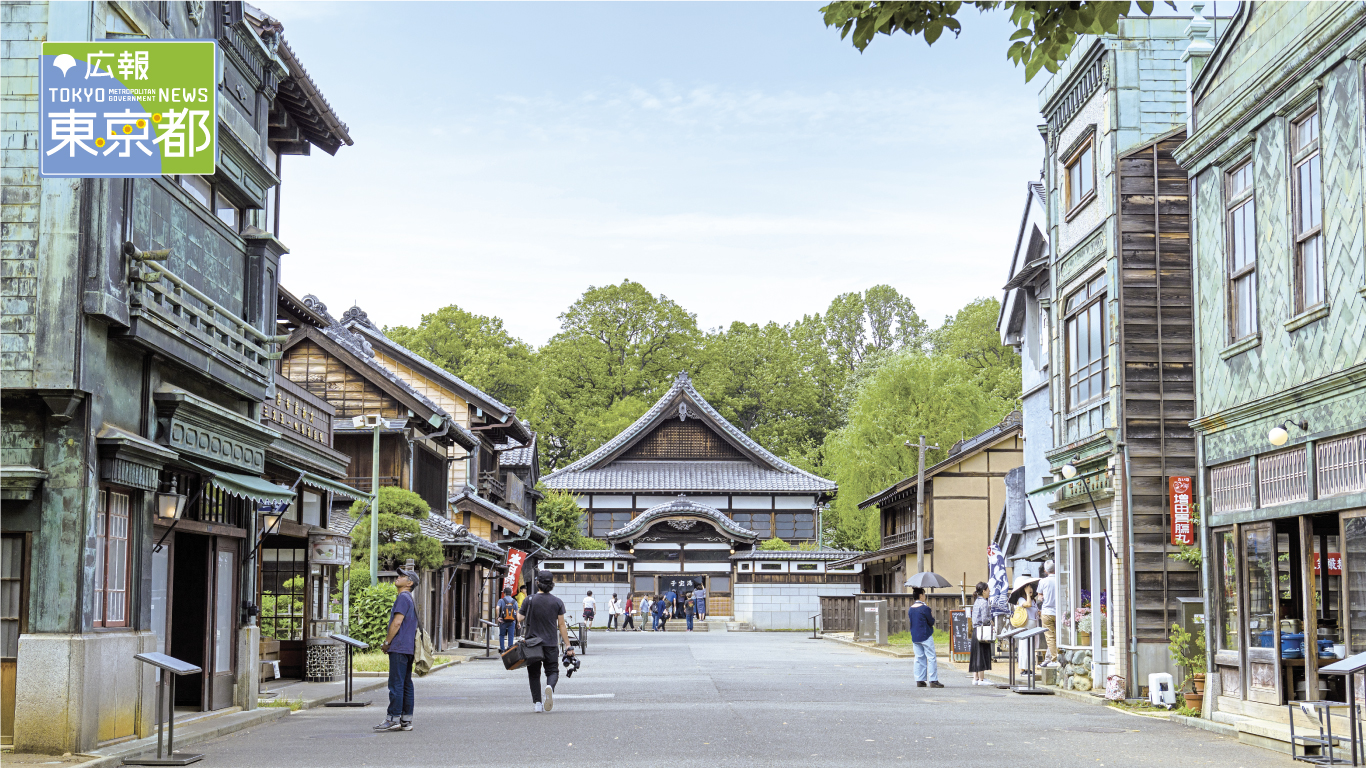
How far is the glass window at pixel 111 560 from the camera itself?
13.3 m

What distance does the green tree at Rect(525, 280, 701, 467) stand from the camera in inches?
3174

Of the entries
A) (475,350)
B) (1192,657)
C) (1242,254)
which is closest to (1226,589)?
(1192,657)

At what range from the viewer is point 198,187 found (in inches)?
654

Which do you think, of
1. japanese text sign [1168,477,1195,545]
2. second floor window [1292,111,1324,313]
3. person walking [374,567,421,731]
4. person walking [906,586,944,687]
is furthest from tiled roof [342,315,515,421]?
second floor window [1292,111,1324,313]

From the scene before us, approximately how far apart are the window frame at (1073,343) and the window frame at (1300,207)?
6048 millimetres

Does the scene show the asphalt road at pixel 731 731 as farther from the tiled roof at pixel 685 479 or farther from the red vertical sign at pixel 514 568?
the tiled roof at pixel 685 479

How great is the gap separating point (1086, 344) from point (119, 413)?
1417cm

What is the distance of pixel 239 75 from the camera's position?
57.2 feet

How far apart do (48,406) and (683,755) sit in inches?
254

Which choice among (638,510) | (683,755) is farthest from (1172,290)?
(638,510)

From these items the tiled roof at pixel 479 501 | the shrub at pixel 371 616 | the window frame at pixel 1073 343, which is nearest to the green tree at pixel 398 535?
the shrub at pixel 371 616

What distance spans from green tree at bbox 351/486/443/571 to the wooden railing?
11.7 metres

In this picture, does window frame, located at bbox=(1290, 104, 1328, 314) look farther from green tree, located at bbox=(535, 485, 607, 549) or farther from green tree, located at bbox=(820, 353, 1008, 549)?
green tree, located at bbox=(535, 485, 607, 549)

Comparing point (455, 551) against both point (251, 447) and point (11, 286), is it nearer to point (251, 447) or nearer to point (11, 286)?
point (251, 447)
